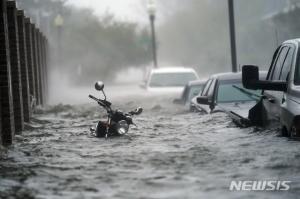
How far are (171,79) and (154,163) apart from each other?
14.2m

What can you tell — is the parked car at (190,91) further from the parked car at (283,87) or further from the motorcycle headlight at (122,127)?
the parked car at (283,87)

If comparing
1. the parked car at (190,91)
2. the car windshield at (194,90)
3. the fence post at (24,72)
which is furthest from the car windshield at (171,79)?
the fence post at (24,72)

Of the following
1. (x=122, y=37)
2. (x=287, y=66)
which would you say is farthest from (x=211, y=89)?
(x=122, y=37)

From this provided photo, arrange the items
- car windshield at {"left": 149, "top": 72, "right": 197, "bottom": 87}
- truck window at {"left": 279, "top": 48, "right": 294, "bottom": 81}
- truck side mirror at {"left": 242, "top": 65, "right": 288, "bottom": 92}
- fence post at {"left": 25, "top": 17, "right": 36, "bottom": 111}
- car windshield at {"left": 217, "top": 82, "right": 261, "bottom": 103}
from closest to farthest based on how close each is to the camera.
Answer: truck side mirror at {"left": 242, "top": 65, "right": 288, "bottom": 92} < truck window at {"left": 279, "top": 48, "right": 294, "bottom": 81} < car windshield at {"left": 217, "top": 82, "right": 261, "bottom": 103} < fence post at {"left": 25, "top": 17, "right": 36, "bottom": 111} < car windshield at {"left": 149, "top": 72, "right": 197, "bottom": 87}

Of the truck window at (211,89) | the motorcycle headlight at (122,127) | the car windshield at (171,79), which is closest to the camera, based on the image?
the motorcycle headlight at (122,127)

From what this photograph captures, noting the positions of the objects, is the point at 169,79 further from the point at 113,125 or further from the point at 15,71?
the point at 113,125

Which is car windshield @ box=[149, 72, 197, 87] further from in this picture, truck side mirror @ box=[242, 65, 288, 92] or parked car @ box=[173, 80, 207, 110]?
truck side mirror @ box=[242, 65, 288, 92]

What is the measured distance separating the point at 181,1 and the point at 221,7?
18432mm

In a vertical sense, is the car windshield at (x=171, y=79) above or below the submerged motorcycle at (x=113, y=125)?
above

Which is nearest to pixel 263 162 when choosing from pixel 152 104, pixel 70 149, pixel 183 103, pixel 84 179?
pixel 84 179

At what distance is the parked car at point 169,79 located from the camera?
22.1 metres

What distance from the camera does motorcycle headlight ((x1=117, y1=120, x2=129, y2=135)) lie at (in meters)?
11.7

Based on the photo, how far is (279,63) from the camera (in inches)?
371

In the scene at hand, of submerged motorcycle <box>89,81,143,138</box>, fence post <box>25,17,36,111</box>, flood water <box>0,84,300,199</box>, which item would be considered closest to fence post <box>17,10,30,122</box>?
fence post <box>25,17,36,111</box>
